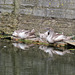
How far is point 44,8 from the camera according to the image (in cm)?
517

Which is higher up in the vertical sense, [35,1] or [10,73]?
[35,1]

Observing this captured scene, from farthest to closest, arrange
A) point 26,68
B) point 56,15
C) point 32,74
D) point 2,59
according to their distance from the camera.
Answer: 1. point 56,15
2. point 2,59
3. point 26,68
4. point 32,74

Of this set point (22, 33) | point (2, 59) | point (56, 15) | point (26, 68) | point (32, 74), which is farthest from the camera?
point (56, 15)

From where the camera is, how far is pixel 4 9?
17.7 ft

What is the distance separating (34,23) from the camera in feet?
17.3

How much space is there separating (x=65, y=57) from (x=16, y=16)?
99.9 inches

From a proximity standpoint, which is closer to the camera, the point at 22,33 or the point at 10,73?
the point at 10,73

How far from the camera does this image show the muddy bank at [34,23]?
16.8 ft

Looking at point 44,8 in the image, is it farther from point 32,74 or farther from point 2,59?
point 32,74

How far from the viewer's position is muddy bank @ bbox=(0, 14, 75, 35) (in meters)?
5.12

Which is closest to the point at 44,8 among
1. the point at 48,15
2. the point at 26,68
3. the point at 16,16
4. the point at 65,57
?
the point at 48,15

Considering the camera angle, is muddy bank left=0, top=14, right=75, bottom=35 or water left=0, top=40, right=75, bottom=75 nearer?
water left=0, top=40, right=75, bottom=75

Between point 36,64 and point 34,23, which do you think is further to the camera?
point 34,23

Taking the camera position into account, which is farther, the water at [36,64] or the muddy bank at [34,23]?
the muddy bank at [34,23]
